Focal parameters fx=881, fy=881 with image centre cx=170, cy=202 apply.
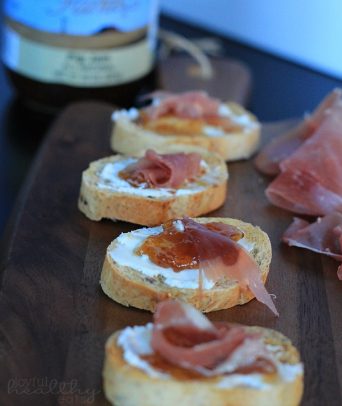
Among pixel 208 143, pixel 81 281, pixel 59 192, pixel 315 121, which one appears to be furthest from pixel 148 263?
pixel 315 121

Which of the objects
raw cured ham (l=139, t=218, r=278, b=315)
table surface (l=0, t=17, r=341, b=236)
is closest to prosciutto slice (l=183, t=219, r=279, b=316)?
raw cured ham (l=139, t=218, r=278, b=315)

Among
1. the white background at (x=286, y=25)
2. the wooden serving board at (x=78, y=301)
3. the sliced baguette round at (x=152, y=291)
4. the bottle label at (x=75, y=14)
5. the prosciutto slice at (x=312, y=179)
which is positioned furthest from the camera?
the white background at (x=286, y=25)

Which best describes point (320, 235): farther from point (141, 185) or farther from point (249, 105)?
point (249, 105)

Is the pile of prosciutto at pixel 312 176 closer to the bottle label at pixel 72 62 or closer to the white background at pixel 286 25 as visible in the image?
the bottle label at pixel 72 62

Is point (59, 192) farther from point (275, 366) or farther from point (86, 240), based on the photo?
point (275, 366)

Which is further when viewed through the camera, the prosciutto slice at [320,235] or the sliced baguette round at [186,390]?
the prosciutto slice at [320,235]

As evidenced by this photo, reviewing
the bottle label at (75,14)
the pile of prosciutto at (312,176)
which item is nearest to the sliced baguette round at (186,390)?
the pile of prosciutto at (312,176)

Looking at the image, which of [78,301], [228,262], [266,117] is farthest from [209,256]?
[266,117]
